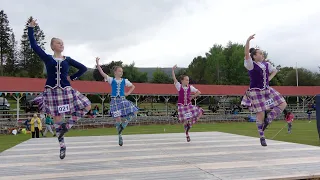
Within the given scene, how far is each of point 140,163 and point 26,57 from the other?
6940cm

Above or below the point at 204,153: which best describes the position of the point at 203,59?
above

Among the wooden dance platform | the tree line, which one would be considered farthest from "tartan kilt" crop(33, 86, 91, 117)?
the tree line

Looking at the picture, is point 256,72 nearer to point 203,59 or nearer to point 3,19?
point 3,19

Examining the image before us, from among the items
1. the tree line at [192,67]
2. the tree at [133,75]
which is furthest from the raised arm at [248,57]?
the tree at [133,75]

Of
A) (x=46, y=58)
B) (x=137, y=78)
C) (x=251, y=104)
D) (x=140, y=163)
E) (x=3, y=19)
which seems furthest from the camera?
(x=137, y=78)

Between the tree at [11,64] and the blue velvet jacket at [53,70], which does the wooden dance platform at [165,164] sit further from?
the tree at [11,64]

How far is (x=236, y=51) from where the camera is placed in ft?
246

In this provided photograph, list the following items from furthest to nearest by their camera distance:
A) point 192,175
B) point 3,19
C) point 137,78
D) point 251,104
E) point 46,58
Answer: point 137,78 < point 3,19 < point 251,104 < point 46,58 < point 192,175

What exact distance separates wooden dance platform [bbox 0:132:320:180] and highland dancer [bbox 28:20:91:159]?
2.20ft

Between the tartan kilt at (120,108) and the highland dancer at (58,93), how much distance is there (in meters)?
1.83

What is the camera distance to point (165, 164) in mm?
5141

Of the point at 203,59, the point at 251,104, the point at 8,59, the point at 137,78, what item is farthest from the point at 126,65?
the point at 251,104

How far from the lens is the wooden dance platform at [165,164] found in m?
4.37

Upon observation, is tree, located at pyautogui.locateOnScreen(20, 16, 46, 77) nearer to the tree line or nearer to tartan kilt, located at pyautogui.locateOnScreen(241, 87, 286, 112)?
the tree line
